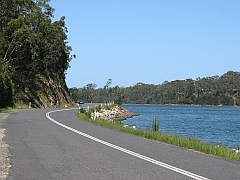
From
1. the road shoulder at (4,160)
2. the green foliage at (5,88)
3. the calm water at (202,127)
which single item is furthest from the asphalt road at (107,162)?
the green foliage at (5,88)

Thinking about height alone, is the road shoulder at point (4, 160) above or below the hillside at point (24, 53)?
below

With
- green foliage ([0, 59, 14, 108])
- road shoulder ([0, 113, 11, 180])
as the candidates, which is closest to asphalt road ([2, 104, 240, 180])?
road shoulder ([0, 113, 11, 180])

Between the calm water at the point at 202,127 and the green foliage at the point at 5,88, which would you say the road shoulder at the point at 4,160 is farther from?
the green foliage at the point at 5,88

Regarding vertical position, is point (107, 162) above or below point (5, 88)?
below

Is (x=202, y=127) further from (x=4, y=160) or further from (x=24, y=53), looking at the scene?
(x=4, y=160)

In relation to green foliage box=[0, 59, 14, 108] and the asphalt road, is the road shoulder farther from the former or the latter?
green foliage box=[0, 59, 14, 108]

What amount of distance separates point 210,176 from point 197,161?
8.22ft

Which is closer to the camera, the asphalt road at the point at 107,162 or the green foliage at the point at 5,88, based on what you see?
the asphalt road at the point at 107,162

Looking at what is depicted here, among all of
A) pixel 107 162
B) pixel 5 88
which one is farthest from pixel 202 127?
pixel 107 162

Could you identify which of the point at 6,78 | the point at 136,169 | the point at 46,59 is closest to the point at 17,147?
the point at 136,169

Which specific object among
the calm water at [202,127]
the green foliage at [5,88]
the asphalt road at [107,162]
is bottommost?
the calm water at [202,127]

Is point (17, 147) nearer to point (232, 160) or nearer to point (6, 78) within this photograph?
point (232, 160)

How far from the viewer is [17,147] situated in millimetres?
14438

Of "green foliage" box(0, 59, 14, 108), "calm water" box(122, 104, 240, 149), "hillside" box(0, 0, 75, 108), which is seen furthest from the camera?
"hillside" box(0, 0, 75, 108)
